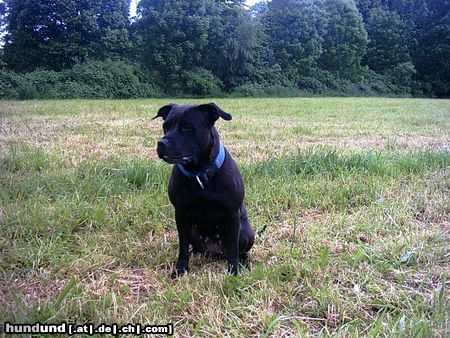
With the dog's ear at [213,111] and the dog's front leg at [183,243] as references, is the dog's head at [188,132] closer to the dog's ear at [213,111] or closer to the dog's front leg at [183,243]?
the dog's ear at [213,111]

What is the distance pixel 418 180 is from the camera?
4.14m

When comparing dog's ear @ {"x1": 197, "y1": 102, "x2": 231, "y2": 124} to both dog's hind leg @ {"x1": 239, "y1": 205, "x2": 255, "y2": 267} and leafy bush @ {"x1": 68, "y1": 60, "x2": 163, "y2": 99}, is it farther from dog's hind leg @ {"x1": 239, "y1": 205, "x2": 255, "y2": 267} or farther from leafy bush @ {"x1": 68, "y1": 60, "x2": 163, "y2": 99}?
leafy bush @ {"x1": 68, "y1": 60, "x2": 163, "y2": 99}

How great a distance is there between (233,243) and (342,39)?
3763cm

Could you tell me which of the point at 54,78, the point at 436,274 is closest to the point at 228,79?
the point at 54,78

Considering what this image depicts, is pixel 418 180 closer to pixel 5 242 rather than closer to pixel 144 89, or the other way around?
pixel 5 242

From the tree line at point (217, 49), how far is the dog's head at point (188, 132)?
796 inches

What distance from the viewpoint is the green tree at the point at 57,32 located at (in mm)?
25141

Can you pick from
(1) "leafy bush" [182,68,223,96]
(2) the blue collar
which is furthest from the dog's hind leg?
(1) "leafy bush" [182,68,223,96]

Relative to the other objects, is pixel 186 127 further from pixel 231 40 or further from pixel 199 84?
pixel 231 40

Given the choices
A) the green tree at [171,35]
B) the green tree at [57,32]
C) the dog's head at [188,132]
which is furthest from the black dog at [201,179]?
the green tree at [171,35]

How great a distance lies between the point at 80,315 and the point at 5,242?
1049 millimetres

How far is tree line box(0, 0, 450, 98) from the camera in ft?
82.2

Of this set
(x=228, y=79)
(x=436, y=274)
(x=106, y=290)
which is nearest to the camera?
(x=106, y=290)

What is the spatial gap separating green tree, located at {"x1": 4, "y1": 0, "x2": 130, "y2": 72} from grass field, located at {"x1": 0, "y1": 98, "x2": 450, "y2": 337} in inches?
899
